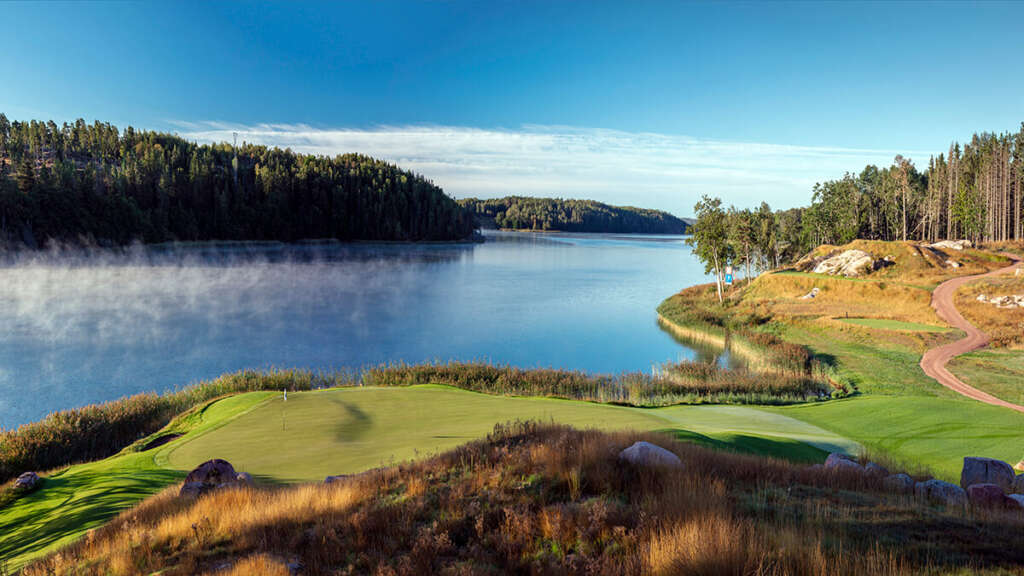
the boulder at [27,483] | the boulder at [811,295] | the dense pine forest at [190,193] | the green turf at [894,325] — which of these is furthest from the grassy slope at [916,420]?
the dense pine forest at [190,193]

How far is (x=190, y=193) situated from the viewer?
113250mm

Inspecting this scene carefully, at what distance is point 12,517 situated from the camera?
7797 millimetres

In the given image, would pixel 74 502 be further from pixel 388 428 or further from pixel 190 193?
pixel 190 193

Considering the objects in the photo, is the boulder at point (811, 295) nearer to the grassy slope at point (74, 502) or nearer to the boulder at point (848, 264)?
the boulder at point (848, 264)

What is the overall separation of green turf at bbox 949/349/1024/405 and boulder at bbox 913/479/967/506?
18.4m

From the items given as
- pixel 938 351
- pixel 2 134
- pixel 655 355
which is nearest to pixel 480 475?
pixel 655 355

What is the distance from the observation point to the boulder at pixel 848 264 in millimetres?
44469

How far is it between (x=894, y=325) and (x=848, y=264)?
1728 cm

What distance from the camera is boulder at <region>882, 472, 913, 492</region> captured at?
242 inches

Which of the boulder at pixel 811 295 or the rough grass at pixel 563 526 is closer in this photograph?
the rough grass at pixel 563 526

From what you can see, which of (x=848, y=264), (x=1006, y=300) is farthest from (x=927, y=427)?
(x=848, y=264)

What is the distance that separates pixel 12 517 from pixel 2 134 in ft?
511

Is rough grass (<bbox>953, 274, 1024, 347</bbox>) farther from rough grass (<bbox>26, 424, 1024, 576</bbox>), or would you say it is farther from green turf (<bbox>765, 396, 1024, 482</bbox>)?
rough grass (<bbox>26, 424, 1024, 576</bbox>)

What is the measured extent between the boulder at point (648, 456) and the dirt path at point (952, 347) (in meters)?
18.3
